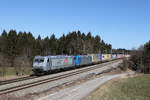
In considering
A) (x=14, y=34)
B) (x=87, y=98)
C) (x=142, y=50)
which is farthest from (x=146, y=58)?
(x=14, y=34)

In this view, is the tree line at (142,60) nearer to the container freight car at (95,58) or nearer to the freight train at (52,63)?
the container freight car at (95,58)

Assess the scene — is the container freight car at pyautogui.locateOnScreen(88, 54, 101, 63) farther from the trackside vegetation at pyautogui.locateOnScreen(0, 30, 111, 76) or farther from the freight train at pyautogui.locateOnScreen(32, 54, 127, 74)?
the trackside vegetation at pyautogui.locateOnScreen(0, 30, 111, 76)

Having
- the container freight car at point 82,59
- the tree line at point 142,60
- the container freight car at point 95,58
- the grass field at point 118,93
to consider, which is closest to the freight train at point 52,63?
the container freight car at point 82,59

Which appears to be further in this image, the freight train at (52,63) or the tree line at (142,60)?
the tree line at (142,60)

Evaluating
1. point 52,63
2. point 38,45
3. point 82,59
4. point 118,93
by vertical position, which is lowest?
point 118,93

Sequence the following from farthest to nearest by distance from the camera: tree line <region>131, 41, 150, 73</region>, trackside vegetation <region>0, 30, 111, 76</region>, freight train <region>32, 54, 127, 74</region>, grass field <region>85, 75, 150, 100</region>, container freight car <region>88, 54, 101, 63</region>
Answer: trackside vegetation <region>0, 30, 111, 76</region>, container freight car <region>88, 54, 101, 63</region>, tree line <region>131, 41, 150, 73</region>, freight train <region>32, 54, 127, 74</region>, grass field <region>85, 75, 150, 100</region>

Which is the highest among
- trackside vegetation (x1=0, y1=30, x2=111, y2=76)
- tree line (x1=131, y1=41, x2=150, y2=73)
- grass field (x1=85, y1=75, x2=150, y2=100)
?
trackside vegetation (x1=0, y1=30, x2=111, y2=76)

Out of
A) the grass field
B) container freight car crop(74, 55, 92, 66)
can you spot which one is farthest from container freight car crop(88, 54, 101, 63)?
the grass field

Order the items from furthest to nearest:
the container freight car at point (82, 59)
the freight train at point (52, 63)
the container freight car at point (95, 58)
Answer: the container freight car at point (95, 58) → the container freight car at point (82, 59) → the freight train at point (52, 63)

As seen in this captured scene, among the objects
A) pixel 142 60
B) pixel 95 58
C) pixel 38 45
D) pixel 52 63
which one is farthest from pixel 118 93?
pixel 38 45

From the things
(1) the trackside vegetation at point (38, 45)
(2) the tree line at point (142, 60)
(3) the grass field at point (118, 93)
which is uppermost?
(1) the trackside vegetation at point (38, 45)

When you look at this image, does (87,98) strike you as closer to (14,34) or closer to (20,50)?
(20,50)

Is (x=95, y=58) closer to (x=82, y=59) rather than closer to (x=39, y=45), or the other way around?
(x=82, y=59)

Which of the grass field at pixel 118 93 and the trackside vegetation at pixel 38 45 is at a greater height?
the trackside vegetation at pixel 38 45
